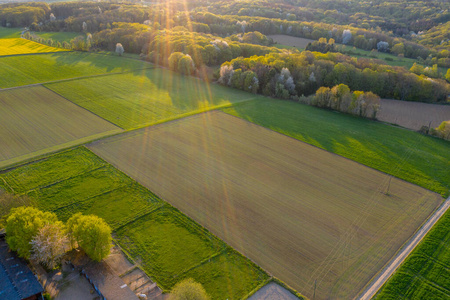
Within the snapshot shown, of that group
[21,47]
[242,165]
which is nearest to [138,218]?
[242,165]

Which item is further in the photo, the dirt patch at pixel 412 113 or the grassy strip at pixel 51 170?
the dirt patch at pixel 412 113

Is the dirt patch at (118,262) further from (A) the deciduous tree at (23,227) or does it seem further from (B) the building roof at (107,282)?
(A) the deciduous tree at (23,227)

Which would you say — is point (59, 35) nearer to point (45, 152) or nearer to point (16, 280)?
point (45, 152)

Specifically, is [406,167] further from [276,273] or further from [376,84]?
[376,84]

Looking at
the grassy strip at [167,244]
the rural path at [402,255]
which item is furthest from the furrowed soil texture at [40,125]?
the rural path at [402,255]

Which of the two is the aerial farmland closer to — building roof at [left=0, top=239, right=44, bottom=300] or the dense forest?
the dense forest

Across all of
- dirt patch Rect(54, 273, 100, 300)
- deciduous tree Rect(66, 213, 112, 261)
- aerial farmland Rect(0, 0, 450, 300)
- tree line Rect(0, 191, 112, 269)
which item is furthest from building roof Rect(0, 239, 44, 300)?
deciduous tree Rect(66, 213, 112, 261)
